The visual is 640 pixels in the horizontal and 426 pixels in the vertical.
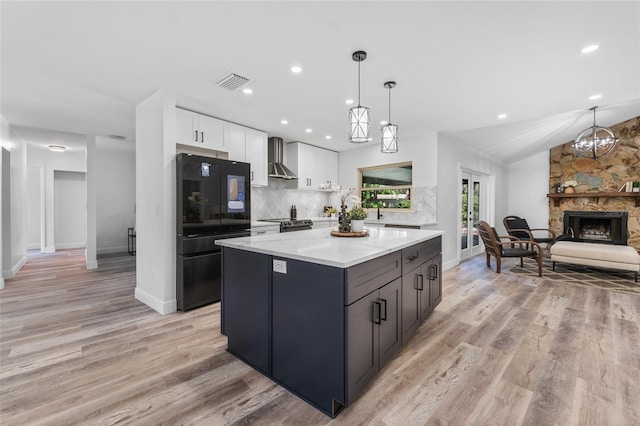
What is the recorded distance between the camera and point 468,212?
6129 millimetres

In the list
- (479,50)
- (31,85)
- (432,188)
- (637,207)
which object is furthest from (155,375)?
(637,207)

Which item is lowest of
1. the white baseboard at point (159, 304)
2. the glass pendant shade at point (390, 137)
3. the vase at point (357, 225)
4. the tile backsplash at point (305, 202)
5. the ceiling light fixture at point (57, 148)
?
the white baseboard at point (159, 304)

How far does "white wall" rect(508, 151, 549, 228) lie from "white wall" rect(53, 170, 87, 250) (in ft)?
37.5

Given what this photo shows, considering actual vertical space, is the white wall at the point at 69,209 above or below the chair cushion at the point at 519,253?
above

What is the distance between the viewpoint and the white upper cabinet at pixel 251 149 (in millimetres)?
4188

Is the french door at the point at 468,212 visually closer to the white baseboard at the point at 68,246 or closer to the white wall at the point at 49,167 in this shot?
the white wall at the point at 49,167

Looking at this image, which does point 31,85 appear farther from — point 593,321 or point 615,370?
point 593,321

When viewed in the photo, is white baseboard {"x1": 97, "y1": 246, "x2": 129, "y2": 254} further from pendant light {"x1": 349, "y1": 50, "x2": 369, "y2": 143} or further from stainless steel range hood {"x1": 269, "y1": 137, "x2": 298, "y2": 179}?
→ pendant light {"x1": 349, "y1": 50, "x2": 369, "y2": 143}

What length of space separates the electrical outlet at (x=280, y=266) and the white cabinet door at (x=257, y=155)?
9.60 feet

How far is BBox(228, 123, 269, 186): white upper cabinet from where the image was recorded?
13.7ft

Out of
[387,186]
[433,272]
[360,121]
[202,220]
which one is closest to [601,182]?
[387,186]

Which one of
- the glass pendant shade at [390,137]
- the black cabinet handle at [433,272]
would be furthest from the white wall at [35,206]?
the black cabinet handle at [433,272]

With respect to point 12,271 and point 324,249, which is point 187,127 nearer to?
point 324,249

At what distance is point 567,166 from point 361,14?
765cm
